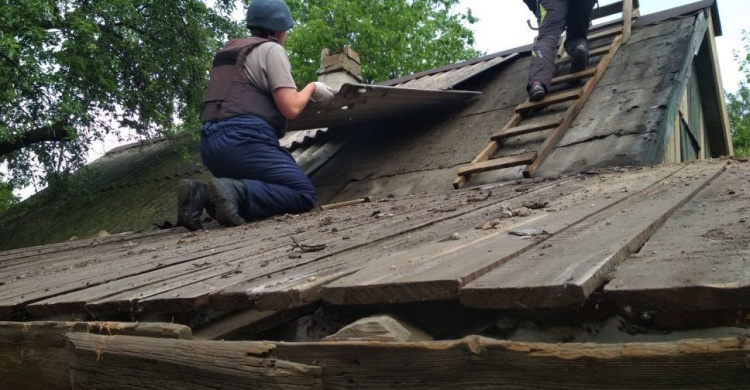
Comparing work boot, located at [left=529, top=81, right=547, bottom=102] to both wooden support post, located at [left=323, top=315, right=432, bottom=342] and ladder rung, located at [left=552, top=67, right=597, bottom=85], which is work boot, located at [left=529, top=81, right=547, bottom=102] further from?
wooden support post, located at [left=323, top=315, right=432, bottom=342]

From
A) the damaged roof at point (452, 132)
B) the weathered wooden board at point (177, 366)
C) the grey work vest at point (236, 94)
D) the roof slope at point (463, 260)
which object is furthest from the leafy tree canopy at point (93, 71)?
the weathered wooden board at point (177, 366)

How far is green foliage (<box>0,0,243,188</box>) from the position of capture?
7316 mm

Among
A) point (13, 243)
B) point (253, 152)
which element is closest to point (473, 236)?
point (253, 152)

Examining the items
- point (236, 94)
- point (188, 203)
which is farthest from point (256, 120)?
point (188, 203)

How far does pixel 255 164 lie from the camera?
169 inches

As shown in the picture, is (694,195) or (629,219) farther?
(694,195)

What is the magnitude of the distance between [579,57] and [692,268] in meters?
4.62

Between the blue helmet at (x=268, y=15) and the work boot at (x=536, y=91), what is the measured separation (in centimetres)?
212

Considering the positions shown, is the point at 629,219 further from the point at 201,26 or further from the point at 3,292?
the point at 201,26

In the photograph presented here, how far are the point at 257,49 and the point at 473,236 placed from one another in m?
2.96

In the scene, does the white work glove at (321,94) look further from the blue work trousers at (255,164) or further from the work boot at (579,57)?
the work boot at (579,57)

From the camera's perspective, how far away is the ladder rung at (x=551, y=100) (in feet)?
15.9

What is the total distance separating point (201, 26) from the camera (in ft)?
31.4

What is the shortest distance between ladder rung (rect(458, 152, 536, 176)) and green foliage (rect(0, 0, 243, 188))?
5.45 meters
